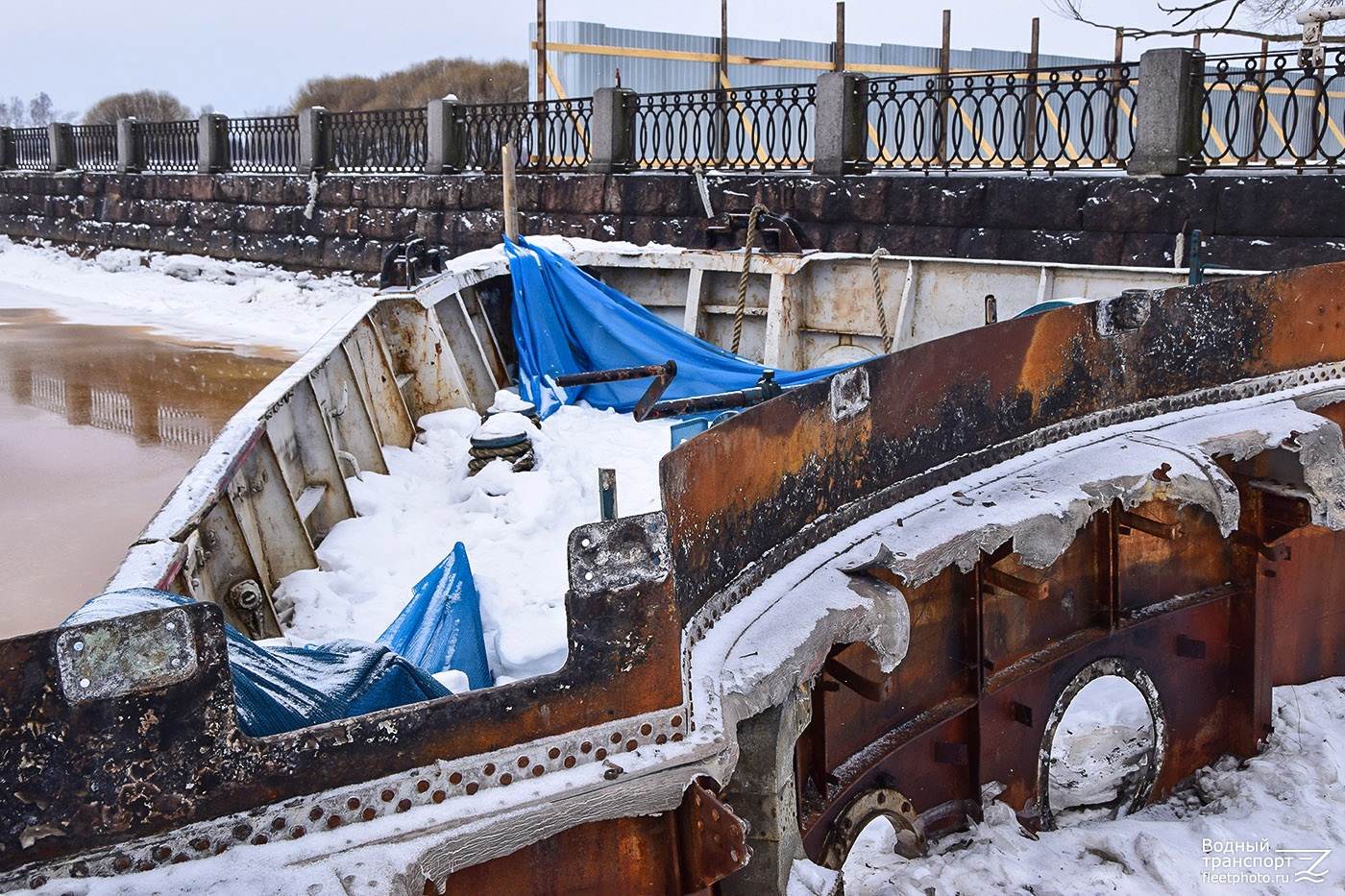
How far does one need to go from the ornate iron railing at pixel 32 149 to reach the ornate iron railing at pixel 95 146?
98 centimetres

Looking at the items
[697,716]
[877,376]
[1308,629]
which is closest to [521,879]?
[697,716]

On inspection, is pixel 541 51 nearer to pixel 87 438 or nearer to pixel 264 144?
pixel 264 144

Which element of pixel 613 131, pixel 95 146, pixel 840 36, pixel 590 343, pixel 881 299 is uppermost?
pixel 840 36

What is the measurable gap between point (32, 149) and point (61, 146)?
2.29 metres

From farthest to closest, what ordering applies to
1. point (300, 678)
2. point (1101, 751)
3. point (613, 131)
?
point (613, 131) → point (1101, 751) → point (300, 678)

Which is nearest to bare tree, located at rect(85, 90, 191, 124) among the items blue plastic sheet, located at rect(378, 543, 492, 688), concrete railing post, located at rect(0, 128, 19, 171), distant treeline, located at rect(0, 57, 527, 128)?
distant treeline, located at rect(0, 57, 527, 128)

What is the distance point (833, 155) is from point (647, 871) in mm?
10418

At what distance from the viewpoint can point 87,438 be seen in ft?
33.9

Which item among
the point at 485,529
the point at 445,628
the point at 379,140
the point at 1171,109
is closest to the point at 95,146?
the point at 379,140

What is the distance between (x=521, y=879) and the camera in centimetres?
261

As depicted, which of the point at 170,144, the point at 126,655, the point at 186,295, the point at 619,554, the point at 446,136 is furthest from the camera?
the point at 170,144

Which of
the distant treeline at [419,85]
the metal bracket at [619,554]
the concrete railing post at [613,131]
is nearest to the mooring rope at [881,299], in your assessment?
the concrete railing post at [613,131]

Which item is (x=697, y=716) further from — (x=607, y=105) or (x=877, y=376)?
(x=607, y=105)

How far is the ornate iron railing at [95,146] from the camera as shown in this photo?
79.8ft
